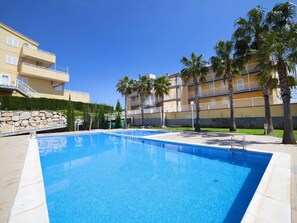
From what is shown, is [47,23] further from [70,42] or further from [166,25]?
[166,25]

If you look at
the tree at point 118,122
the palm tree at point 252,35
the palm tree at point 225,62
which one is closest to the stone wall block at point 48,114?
the tree at point 118,122

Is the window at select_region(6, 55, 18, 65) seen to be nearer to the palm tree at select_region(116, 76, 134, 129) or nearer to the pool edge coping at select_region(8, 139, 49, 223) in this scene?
the palm tree at select_region(116, 76, 134, 129)

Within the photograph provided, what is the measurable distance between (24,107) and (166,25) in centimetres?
2002

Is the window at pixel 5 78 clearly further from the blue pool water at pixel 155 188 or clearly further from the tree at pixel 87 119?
the blue pool water at pixel 155 188

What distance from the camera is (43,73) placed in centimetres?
2612

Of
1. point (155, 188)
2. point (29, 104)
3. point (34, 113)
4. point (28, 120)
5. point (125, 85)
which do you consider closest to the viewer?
Answer: point (155, 188)

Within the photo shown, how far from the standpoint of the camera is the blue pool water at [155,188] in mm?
3852

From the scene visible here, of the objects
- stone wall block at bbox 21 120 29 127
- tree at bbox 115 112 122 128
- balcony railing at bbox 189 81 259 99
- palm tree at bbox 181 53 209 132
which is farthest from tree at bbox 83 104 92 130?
balcony railing at bbox 189 81 259 99

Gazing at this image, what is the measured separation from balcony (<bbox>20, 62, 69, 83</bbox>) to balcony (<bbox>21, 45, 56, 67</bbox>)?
185cm

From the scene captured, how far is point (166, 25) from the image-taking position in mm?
15438

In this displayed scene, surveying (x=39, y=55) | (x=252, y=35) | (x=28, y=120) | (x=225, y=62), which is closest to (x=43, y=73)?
(x=39, y=55)

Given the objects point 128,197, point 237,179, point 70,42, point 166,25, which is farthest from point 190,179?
point 70,42

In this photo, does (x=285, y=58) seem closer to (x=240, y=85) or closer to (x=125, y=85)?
(x=240, y=85)

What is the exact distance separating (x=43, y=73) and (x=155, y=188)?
28.8 m
